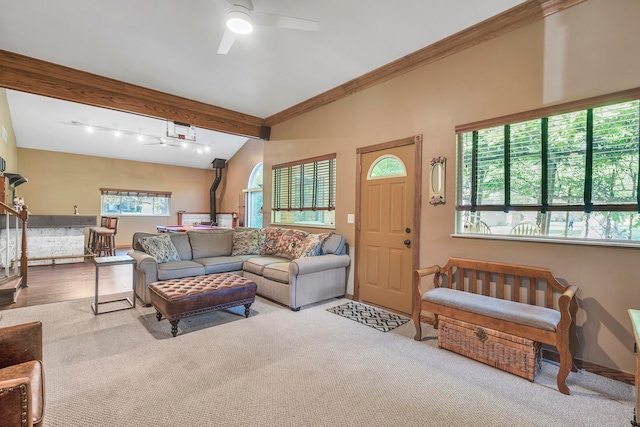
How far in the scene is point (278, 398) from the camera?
1997 mm

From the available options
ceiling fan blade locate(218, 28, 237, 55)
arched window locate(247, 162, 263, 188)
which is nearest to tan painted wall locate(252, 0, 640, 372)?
ceiling fan blade locate(218, 28, 237, 55)

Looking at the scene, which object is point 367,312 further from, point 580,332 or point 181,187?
point 181,187

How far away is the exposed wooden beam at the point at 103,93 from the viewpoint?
376 cm

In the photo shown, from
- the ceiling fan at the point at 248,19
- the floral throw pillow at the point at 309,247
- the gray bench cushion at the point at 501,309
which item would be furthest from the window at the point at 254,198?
the gray bench cushion at the point at 501,309

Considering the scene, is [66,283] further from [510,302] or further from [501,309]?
[510,302]

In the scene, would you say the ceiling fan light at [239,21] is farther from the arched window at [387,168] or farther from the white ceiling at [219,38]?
the arched window at [387,168]

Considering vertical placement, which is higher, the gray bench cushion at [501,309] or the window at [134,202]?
the window at [134,202]

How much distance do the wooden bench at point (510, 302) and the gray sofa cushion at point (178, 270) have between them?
3.00 m

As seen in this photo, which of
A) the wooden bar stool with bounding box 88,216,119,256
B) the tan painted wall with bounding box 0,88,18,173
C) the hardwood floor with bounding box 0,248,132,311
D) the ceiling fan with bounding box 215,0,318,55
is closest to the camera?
the ceiling fan with bounding box 215,0,318,55

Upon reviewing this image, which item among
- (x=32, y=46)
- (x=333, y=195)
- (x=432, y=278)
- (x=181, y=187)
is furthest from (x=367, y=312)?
(x=181, y=187)

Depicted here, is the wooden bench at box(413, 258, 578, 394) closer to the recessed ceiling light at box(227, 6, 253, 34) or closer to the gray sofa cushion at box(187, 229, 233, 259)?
the recessed ceiling light at box(227, 6, 253, 34)

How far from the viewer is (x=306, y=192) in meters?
5.30

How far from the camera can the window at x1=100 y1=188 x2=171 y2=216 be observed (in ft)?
30.1

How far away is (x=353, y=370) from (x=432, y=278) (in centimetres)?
160
